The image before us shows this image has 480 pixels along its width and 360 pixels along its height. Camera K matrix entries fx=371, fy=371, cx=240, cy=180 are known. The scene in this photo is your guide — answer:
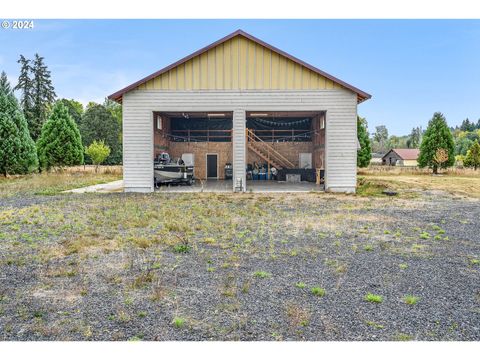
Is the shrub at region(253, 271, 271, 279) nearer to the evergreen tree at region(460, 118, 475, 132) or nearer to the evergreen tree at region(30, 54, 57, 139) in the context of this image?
the evergreen tree at region(30, 54, 57, 139)

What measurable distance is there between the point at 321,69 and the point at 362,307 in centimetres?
1394

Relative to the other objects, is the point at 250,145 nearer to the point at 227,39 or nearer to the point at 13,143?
the point at 227,39

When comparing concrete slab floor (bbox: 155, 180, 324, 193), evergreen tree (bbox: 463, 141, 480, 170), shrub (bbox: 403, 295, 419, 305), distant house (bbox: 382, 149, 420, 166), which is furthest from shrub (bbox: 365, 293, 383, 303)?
distant house (bbox: 382, 149, 420, 166)

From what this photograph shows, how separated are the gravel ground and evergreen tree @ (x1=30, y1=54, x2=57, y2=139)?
33.0 meters

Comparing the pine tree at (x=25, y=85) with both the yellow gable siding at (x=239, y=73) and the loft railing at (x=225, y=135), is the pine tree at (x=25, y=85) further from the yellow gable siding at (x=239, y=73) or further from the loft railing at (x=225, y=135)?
the yellow gable siding at (x=239, y=73)

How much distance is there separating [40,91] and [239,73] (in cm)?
3471

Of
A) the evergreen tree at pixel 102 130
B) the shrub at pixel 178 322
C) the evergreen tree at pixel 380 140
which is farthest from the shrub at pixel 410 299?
the evergreen tree at pixel 380 140

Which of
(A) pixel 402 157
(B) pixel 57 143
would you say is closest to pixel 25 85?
(B) pixel 57 143

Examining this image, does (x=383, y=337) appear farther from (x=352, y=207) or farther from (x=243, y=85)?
(x=243, y=85)

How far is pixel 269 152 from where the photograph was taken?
26.2m

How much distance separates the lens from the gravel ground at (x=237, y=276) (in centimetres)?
375

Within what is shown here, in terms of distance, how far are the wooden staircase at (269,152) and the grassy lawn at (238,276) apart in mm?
15139

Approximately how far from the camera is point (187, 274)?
546 cm

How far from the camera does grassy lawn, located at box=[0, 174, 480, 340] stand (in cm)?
376
